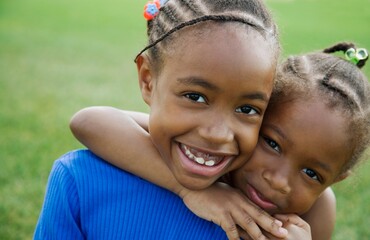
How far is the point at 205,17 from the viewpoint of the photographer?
177 cm

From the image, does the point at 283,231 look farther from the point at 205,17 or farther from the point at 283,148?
the point at 205,17

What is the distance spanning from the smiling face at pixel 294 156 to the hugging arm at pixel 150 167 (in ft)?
0.46

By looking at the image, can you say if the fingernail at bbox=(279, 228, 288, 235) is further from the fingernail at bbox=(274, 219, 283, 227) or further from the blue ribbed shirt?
the blue ribbed shirt

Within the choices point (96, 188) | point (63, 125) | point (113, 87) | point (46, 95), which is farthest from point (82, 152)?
point (113, 87)

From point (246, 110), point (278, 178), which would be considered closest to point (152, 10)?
point (246, 110)

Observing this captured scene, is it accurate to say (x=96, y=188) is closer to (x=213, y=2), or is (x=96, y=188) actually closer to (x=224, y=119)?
(x=224, y=119)

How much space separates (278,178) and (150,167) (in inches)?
20.8

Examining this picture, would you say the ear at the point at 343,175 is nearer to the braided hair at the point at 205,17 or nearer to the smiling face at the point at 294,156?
the smiling face at the point at 294,156

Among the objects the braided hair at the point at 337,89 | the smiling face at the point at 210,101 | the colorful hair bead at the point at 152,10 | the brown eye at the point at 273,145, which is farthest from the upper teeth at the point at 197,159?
the colorful hair bead at the point at 152,10

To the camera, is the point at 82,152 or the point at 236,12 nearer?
the point at 236,12

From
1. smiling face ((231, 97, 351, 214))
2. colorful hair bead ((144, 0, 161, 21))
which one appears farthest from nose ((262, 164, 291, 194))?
colorful hair bead ((144, 0, 161, 21))

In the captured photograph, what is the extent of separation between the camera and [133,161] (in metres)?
1.91

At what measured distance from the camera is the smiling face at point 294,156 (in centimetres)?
198

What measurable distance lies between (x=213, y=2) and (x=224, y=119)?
448 millimetres
